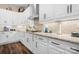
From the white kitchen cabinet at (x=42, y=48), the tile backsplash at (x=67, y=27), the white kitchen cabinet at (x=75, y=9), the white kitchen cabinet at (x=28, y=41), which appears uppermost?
the white kitchen cabinet at (x=75, y=9)

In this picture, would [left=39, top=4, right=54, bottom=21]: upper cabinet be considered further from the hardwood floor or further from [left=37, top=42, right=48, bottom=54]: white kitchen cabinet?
the hardwood floor

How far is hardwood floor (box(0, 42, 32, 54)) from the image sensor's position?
1789mm

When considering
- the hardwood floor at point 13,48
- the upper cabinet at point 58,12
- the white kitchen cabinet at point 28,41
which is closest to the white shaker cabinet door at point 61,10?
the upper cabinet at point 58,12

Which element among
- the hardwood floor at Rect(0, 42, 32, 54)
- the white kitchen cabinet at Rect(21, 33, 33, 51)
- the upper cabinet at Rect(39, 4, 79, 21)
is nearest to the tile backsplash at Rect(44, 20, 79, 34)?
the upper cabinet at Rect(39, 4, 79, 21)

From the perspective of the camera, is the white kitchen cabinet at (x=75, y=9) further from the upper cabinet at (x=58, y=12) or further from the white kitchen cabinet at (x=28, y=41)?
the white kitchen cabinet at (x=28, y=41)

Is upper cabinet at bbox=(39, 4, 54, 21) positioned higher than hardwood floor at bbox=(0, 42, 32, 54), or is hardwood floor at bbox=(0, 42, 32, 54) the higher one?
upper cabinet at bbox=(39, 4, 54, 21)

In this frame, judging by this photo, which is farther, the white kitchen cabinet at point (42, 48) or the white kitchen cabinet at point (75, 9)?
the white kitchen cabinet at point (42, 48)

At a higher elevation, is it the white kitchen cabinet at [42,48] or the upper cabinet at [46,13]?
the upper cabinet at [46,13]

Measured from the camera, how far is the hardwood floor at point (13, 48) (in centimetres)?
179

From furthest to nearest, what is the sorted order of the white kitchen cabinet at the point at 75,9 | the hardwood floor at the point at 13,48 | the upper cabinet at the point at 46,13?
1. the upper cabinet at the point at 46,13
2. the hardwood floor at the point at 13,48
3. the white kitchen cabinet at the point at 75,9

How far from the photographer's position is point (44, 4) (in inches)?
75.7

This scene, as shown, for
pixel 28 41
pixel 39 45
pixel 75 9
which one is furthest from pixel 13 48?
pixel 75 9

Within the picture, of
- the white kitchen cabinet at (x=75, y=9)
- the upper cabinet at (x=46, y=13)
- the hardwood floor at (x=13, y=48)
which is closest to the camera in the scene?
the white kitchen cabinet at (x=75, y=9)

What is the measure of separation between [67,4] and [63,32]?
0.47 meters
